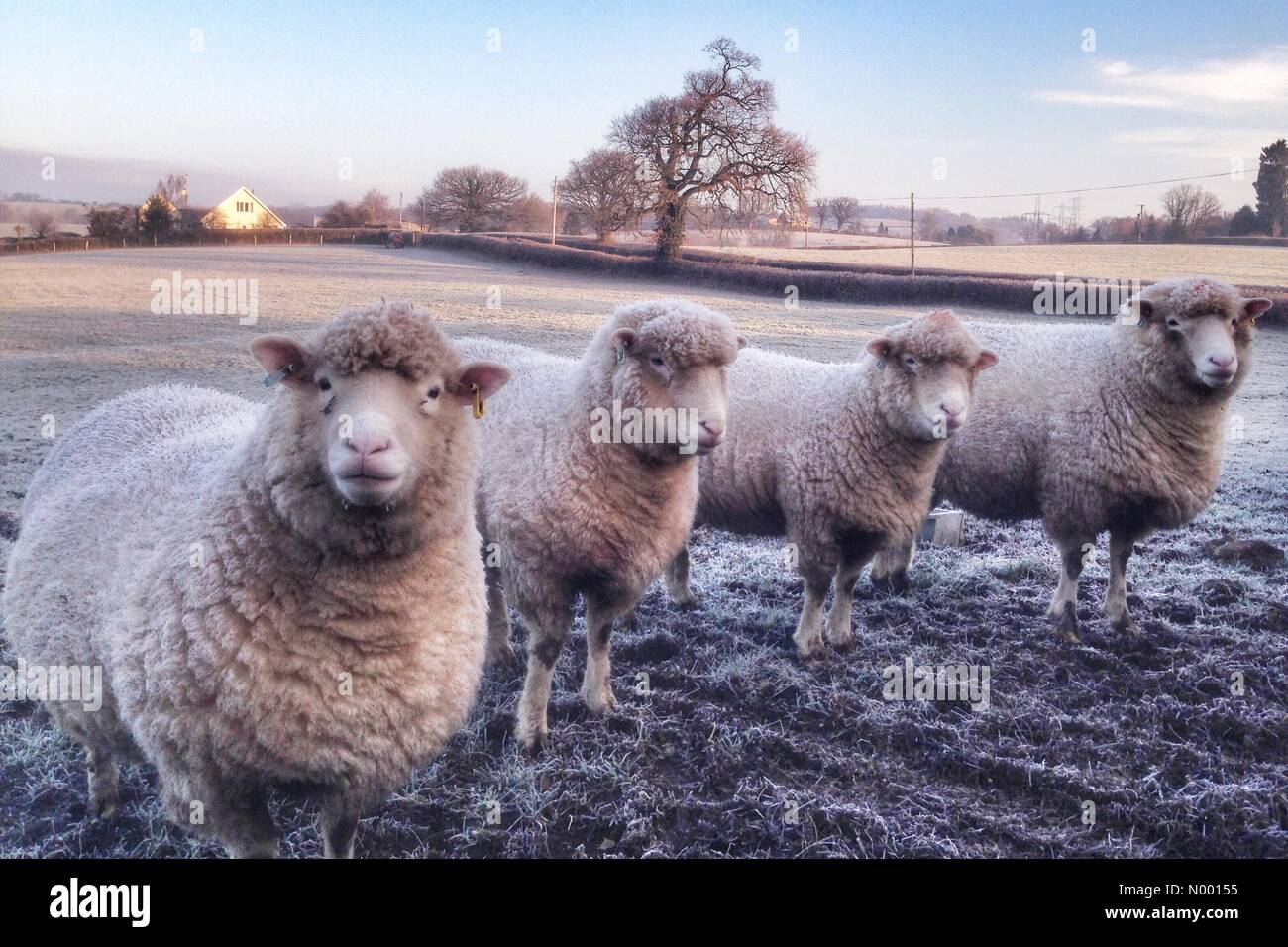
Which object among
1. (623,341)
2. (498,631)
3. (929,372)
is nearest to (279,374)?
(623,341)

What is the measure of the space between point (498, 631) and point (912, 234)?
3145mm

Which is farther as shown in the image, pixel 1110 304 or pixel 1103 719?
pixel 1110 304

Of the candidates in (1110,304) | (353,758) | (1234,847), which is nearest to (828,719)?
(1234,847)

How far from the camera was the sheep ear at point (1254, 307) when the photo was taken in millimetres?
3684

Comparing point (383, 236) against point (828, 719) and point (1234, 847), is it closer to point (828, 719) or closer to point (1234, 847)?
point (828, 719)

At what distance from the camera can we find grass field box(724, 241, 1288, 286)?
13.7ft

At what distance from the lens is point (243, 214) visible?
383cm

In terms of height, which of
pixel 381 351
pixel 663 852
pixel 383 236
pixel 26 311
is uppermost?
pixel 383 236

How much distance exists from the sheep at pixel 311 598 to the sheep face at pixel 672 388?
96 cm

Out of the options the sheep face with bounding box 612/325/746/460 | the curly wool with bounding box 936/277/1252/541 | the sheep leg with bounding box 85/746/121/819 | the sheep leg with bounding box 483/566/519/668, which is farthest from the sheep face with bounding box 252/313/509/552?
the curly wool with bounding box 936/277/1252/541

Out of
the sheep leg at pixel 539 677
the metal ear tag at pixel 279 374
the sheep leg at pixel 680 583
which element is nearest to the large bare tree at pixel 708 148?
the sheep leg at pixel 680 583

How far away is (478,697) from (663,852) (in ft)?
4.06

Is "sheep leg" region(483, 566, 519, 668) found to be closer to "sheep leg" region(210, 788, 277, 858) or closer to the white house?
"sheep leg" region(210, 788, 277, 858)

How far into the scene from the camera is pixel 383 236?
4.00 m
